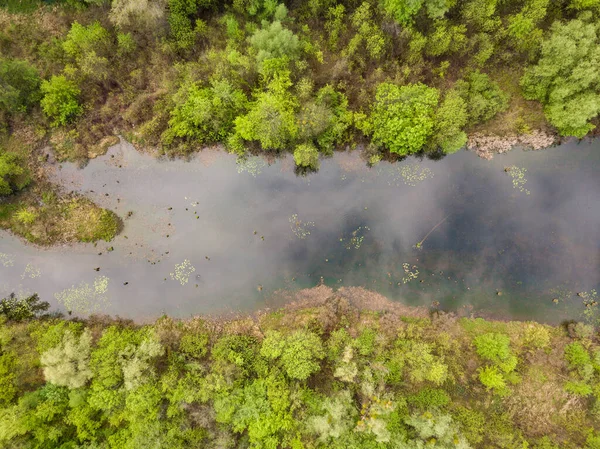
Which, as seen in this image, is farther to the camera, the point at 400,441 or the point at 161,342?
the point at 161,342

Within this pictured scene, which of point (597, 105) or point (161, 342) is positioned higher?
point (597, 105)

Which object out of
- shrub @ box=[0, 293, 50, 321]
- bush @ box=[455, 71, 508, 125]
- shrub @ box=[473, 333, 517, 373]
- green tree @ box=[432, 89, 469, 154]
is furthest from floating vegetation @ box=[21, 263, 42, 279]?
bush @ box=[455, 71, 508, 125]

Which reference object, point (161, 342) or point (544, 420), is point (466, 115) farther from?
point (161, 342)

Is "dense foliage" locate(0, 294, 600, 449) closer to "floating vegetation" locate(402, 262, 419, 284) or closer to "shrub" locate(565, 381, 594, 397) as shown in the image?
"shrub" locate(565, 381, 594, 397)

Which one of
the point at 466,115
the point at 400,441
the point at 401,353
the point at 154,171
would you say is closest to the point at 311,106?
the point at 466,115

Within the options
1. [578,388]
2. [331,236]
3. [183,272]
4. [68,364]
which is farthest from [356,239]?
[68,364]

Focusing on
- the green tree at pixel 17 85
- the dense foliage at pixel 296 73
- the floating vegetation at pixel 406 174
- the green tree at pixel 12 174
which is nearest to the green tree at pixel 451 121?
the dense foliage at pixel 296 73
